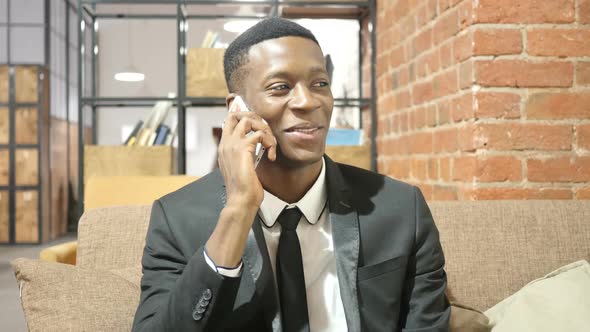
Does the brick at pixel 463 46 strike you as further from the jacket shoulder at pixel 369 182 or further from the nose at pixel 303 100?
the nose at pixel 303 100

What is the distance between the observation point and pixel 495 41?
2129 millimetres

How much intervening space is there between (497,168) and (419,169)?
556 mm

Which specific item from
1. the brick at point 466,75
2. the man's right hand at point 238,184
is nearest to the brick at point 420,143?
the brick at point 466,75

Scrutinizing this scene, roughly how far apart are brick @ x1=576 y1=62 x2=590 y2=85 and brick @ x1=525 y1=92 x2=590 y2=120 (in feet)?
0.14

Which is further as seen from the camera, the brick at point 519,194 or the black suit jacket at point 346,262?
the brick at point 519,194

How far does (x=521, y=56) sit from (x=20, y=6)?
8.73 m

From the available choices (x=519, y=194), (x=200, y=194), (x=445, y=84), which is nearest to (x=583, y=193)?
(x=519, y=194)

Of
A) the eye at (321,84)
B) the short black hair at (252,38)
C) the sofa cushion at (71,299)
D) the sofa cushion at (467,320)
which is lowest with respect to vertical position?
the sofa cushion at (467,320)

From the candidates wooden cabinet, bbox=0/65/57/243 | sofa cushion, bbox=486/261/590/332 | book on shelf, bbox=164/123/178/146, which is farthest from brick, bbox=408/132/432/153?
wooden cabinet, bbox=0/65/57/243

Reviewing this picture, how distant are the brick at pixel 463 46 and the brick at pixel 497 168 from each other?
0.36 metres

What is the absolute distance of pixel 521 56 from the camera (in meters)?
2.15

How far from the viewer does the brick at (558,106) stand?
7.09 ft

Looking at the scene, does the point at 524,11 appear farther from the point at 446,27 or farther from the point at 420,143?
the point at 420,143

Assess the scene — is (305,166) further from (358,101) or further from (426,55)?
(358,101)
